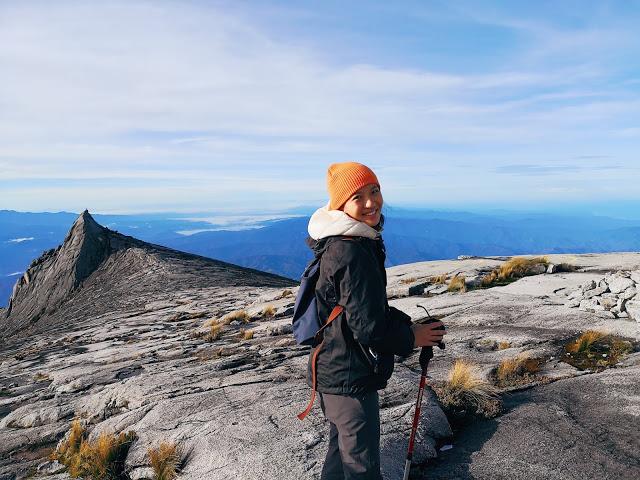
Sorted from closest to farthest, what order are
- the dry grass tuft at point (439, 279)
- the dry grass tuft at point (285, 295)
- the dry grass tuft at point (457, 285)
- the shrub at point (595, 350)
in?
the shrub at point (595, 350) < the dry grass tuft at point (457, 285) < the dry grass tuft at point (439, 279) < the dry grass tuft at point (285, 295)

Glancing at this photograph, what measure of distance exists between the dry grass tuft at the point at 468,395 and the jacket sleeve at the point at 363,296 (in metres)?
4.30

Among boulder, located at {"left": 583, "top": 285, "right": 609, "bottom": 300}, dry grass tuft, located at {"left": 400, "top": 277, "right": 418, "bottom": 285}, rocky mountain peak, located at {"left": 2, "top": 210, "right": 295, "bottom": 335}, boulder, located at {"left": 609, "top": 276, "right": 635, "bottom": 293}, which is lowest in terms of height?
rocky mountain peak, located at {"left": 2, "top": 210, "right": 295, "bottom": 335}

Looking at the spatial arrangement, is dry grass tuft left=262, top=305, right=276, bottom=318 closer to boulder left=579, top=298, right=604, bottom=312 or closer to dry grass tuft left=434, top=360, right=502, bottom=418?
boulder left=579, top=298, right=604, bottom=312

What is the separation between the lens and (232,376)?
11195mm

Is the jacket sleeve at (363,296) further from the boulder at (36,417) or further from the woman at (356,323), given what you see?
the boulder at (36,417)

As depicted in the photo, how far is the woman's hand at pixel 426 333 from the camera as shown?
512cm

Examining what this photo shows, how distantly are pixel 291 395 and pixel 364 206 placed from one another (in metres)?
5.17

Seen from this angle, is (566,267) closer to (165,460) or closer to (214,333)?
(214,333)

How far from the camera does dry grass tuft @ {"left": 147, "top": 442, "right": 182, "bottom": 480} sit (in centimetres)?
691

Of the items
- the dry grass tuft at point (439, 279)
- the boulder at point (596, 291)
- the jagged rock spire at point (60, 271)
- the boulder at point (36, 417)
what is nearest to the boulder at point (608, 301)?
the boulder at point (596, 291)

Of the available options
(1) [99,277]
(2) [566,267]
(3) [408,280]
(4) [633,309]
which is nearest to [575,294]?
(4) [633,309]

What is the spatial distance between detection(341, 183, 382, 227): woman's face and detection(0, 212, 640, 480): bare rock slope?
3.61m

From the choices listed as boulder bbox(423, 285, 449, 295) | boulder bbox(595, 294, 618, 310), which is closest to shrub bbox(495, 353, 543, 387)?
boulder bbox(595, 294, 618, 310)

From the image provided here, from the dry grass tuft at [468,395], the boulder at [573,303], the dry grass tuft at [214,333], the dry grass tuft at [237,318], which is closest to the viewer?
the dry grass tuft at [468,395]
